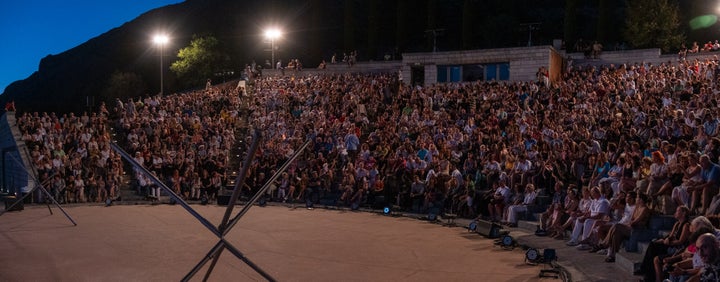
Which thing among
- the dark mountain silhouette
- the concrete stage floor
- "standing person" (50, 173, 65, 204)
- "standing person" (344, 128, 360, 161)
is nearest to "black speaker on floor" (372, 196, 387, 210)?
the concrete stage floor

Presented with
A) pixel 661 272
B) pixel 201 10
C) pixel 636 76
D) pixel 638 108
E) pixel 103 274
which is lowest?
pixel 103 274

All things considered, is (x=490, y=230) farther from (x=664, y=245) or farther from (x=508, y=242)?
(x=664, y=245)

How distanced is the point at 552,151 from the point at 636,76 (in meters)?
11.0

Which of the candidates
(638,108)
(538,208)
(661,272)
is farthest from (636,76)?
(661,272)

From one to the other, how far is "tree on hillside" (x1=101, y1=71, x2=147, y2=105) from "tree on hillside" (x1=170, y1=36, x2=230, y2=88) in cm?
1226

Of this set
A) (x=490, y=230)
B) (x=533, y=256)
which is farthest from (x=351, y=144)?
(x=533, y=256)

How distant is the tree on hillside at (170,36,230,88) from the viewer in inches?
2213

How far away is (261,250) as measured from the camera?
1171 cm

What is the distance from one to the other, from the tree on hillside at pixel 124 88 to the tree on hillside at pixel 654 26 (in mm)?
51977

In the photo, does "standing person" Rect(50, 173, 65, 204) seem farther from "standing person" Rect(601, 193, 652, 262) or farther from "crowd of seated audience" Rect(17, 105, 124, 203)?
"standing person" Rect(601, 193, 652, 262)

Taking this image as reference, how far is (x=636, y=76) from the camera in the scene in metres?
25.2

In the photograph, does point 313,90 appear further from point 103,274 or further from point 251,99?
point 103,274

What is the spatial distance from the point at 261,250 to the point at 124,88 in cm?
6040

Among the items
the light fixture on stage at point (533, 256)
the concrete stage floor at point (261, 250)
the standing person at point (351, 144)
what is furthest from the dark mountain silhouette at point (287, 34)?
the light fixture on stage at point (533, 256)
